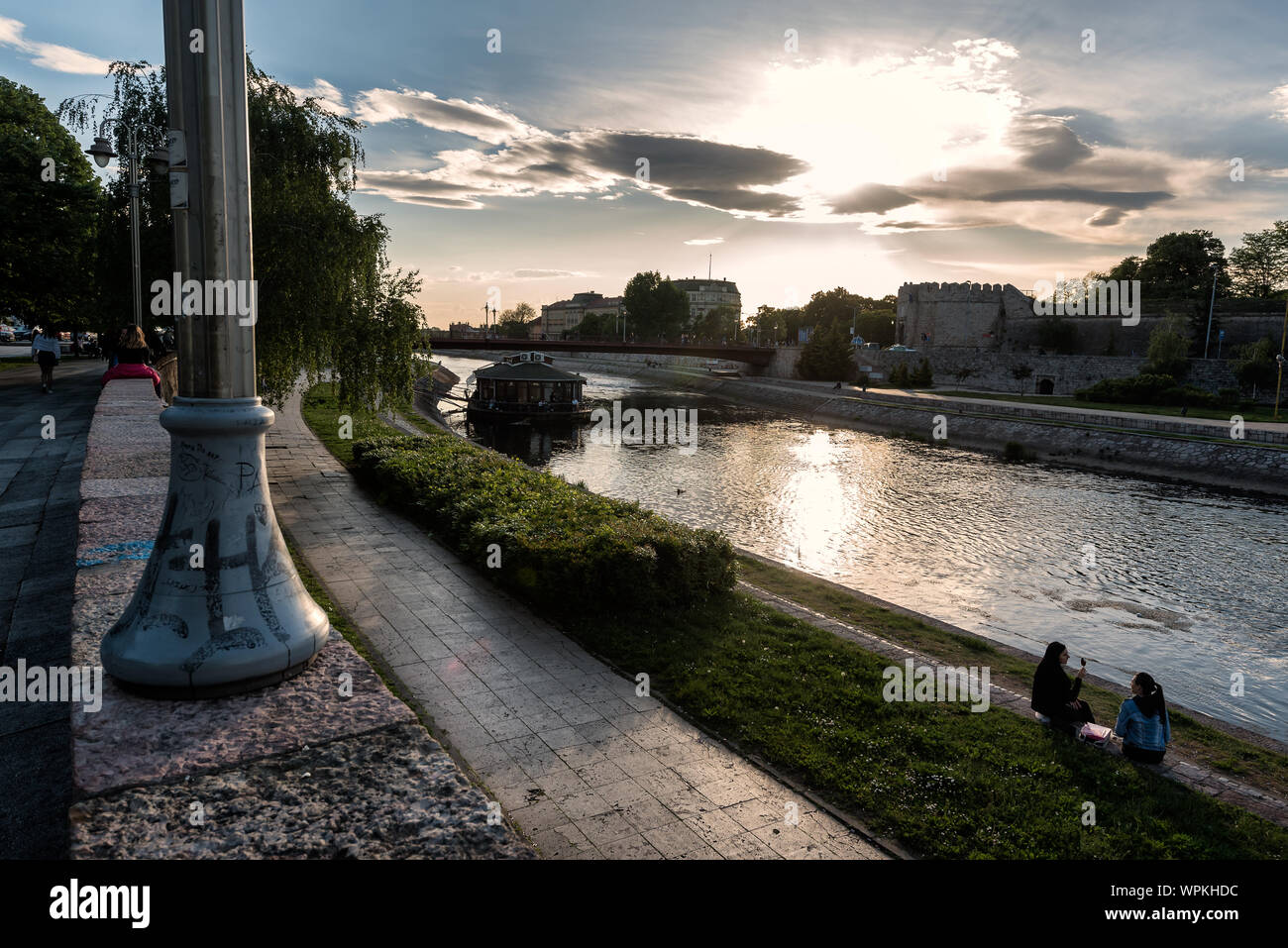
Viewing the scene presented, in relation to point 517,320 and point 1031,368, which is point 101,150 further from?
point 517,320

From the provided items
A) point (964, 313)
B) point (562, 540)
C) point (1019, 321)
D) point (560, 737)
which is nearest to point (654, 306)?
point (964, 313)

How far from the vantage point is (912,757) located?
645cm

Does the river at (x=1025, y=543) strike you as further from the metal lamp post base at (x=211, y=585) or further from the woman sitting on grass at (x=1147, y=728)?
the metal lamp post base at (x=211, y=585)

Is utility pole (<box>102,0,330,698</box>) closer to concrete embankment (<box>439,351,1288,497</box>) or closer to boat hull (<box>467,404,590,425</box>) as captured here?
concrete embankment (<box>439,351,1288,497</box>)

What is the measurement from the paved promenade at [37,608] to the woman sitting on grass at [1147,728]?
818 cm

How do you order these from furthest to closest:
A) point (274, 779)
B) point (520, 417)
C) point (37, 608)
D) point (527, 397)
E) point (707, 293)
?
point (707, 293) < point (527, 397) < point (520, 417) < point (37, 608) < point (274, 779)

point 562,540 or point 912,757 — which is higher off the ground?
point 562,540

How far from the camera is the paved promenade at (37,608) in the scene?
368 centimetres

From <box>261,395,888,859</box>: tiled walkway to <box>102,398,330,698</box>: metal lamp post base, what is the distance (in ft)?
7.92

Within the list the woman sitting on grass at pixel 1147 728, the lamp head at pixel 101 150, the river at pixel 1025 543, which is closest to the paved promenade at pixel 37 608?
the lamp head at pixel 101 150

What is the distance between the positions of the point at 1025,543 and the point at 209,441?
71.9 ft

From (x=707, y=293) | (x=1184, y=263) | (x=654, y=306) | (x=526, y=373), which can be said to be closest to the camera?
(x=526, y=373)

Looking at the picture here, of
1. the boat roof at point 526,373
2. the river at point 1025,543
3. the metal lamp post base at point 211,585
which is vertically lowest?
the river at point 1025,543
